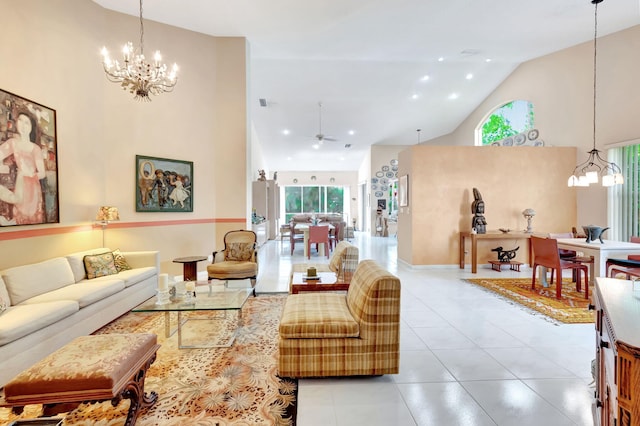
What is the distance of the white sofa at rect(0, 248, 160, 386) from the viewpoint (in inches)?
93.0

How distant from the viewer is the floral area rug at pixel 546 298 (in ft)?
11.9

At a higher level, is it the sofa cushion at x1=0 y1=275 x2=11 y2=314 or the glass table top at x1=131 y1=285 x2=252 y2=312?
the sofa cushion at x1=0 y1=275 x2=11 y2=314

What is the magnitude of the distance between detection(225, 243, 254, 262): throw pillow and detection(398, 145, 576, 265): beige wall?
3328 millimetres

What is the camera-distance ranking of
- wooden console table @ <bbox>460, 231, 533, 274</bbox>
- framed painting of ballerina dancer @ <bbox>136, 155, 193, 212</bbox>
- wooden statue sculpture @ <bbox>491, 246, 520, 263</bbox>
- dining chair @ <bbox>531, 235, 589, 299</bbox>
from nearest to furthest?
dining chair @ <bbox>531, 235, 589, 299</bbox>, framed painting of ballerina dancer @ <bbox>136, 155, 193, 212</bbox>, wooden console table @ <bbox>460, 231, 533, 274</bbox>, wooden statue sculpture @ <bbox>491, 246, 520, 263</bbox>

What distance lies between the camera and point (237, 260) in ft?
16.0

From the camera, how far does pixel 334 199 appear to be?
16.2 metres

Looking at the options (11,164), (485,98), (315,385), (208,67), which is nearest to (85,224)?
(11,164)

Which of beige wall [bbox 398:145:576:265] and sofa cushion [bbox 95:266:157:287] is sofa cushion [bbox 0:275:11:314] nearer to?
sofa cushion [bbox 95:266:157:287]

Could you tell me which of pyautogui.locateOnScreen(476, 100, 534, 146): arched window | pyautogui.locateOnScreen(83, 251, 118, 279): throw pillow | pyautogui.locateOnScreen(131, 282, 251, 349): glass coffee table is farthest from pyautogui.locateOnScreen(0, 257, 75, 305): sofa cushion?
pyautogui.locateOnScreen(476, 100, 534, 146): arched window

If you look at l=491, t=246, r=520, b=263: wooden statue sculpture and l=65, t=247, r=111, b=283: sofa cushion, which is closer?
l=65, t=247, r=111, b=283: sofa cushion

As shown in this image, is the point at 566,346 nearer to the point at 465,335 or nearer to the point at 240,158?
the point at 465,335

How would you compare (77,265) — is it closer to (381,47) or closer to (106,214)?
(106,214)

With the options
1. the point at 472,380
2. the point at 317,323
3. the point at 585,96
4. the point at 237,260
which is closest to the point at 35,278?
the point at 237,260

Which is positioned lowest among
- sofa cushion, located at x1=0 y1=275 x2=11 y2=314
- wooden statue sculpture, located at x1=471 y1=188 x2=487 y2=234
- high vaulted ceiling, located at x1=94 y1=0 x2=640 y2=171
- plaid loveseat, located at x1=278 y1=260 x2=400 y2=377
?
plaid loveseat, located at x1=278 y1=260 x2=400 y2=377
